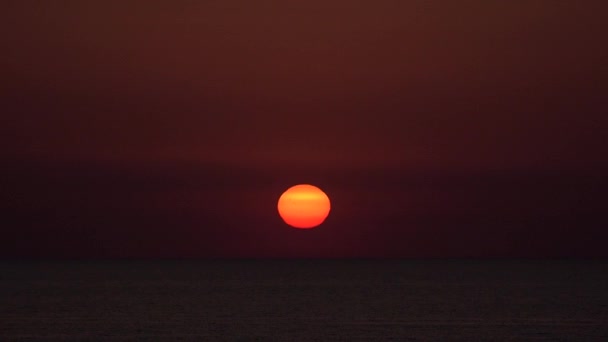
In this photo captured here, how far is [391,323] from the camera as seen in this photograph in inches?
915

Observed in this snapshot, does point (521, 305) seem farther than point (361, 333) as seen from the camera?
Yes

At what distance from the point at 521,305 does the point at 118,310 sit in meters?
13.5

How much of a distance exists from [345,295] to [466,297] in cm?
492

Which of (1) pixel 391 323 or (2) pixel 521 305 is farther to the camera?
(2) pixel 521 305

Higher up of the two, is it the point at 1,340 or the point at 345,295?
the point at 345,295

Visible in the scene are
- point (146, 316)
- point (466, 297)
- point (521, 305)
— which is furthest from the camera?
point (466, 297)

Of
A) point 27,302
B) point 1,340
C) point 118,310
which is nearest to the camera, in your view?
point 1,340

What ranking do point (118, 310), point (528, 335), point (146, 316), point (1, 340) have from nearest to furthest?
point (1, 340) < point (528, 335) < point (146, 316) < point (118, 310)

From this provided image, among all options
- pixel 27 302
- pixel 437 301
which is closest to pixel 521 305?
pixel 437 301

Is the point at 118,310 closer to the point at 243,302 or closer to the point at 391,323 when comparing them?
the point at 243,302

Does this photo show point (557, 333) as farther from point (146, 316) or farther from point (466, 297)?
point (466, 297)

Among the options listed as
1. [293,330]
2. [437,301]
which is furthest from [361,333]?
[437,301]

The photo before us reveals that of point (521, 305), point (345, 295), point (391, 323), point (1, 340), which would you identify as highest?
point (345, 295)

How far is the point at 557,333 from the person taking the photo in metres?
20.8
